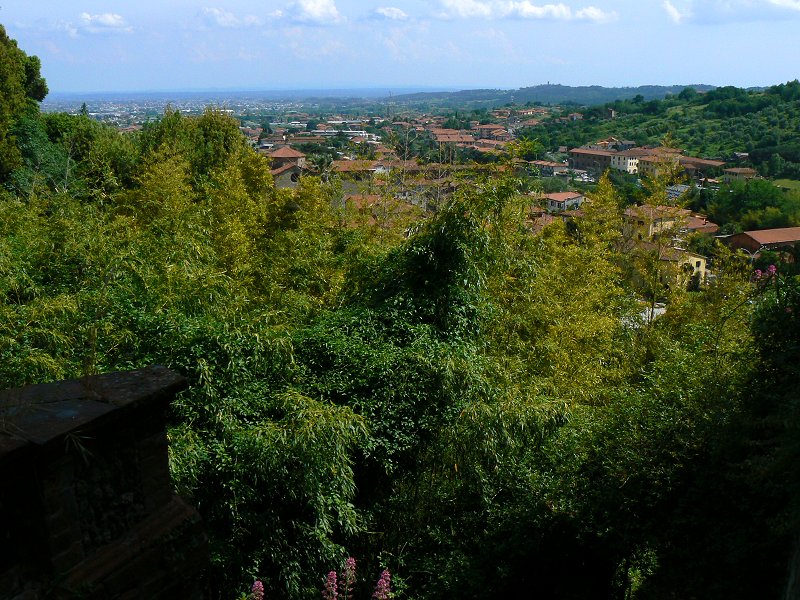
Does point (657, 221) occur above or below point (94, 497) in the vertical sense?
below

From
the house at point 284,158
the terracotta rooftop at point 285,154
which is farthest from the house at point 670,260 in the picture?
the terracotta rooftop at point 285,154

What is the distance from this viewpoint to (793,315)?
14.5ft

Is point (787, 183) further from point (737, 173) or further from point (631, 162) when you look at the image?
point (631, 162)

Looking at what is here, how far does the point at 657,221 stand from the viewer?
1229 cm

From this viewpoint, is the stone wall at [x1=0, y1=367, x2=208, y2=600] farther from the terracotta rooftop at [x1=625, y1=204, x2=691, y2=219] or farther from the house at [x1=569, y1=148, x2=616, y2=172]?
the house at [x1=569, y1=148, x2=616, y2=172]

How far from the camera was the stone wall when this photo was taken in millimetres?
1727

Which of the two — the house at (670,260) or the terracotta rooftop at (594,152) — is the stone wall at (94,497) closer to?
the house at (670,260)

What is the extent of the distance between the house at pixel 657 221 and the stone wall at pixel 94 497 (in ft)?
36.8

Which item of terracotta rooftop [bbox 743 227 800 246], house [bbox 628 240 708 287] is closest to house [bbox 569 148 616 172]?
terracotta rooftop [bbox 743 227 800 246]

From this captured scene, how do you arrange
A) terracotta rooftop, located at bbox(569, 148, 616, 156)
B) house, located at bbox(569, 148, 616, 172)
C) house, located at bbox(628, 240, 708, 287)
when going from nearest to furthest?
house, located at bbox(628, 240, 708, 287)
house, located at bbox(569, 148, 616, 172)
terracotta rooftop, located at bbox(569, 148, 616, 156)

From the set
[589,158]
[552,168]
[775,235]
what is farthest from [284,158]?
[589,158]

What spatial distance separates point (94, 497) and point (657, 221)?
1193 centimetres

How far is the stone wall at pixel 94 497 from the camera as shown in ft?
5.66

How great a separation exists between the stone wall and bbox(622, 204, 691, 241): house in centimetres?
1123
